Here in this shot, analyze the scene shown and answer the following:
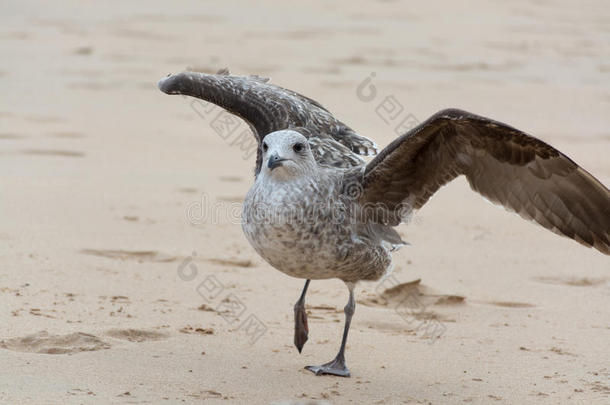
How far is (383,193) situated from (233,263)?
1.34m

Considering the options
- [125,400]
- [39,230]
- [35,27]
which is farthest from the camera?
[35,27]

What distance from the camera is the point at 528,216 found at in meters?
5.05

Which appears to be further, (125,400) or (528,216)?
(528,216)

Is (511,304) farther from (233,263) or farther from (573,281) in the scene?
(233,263)

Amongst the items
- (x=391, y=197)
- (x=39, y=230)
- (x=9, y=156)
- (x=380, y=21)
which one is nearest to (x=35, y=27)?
(x=380, y=21)

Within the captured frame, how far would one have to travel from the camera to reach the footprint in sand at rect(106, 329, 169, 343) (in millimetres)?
4930

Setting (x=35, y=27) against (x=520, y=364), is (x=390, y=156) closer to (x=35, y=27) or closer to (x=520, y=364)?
A: (x=520, y=364)

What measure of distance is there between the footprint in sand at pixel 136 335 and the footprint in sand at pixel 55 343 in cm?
13

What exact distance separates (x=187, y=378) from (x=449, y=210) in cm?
340

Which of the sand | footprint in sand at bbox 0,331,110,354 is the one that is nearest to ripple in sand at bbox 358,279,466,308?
the sand

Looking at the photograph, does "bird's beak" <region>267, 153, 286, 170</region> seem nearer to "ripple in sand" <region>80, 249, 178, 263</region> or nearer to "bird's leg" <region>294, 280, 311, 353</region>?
"bird's leg" <region>294, 280, 311, 353</region>

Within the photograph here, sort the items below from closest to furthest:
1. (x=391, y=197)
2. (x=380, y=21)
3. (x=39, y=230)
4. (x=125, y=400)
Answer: (x=125, y=400)
(x=391, y=197)
(x=39, y=230)
(x=380, y=21)

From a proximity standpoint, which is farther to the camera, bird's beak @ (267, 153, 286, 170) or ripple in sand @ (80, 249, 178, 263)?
ripple in sand @ (80, 249, 178, 263)

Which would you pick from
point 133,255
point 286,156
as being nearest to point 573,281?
point 286,156
